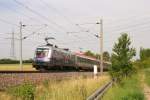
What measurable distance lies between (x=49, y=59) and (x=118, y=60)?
345 inches

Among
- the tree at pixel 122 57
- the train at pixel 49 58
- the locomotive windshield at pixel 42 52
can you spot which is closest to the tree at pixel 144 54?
the train at pixel 49 58

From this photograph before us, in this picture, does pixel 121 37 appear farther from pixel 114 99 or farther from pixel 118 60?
pixel 114 99

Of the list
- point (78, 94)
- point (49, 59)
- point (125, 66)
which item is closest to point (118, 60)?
point (125, 66)

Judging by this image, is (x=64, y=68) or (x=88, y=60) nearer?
(x=64, y=68)

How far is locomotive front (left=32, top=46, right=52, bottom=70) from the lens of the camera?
46.2 m

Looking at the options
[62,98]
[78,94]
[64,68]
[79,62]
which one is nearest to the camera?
[62,98]

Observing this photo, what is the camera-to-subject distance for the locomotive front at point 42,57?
46156mm

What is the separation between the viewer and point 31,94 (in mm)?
13242

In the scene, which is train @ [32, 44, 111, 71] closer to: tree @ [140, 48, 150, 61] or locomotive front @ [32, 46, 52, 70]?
locomotive front @ [32, 46, 52, 70]

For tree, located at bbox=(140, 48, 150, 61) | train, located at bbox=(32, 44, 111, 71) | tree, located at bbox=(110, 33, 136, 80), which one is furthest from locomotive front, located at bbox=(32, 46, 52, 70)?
tree, located at bbox=(140, 48, 150, 61)

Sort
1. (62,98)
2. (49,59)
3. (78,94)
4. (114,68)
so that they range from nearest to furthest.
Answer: (62,98) → (78,94) → (114,68) → (49,59)

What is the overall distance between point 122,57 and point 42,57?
10126 mm

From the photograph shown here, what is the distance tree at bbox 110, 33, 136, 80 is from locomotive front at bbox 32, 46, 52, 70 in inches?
322

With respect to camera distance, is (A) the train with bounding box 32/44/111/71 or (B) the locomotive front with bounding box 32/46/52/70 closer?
(B) the locomotive front with bounding box 32/46/52/70
